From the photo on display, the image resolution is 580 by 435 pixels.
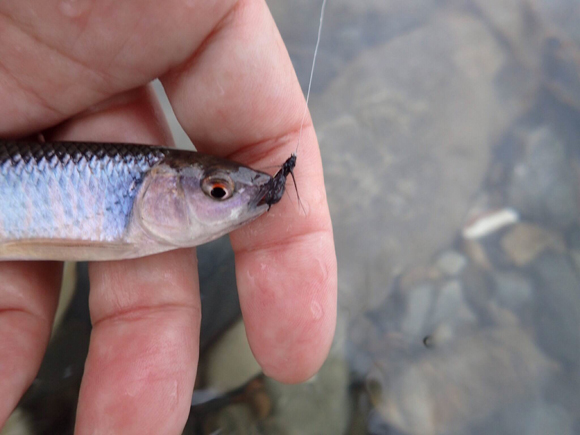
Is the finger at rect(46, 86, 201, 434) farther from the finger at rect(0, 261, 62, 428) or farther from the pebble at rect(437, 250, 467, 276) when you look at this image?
the pebble at rect(437, 250, 467, 276)

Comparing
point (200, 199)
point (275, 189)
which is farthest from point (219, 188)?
point (275, 189)

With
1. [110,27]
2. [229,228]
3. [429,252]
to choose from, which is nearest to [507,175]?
[429,252]

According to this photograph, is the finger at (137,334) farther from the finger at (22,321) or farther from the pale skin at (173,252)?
the finger at (22,321)

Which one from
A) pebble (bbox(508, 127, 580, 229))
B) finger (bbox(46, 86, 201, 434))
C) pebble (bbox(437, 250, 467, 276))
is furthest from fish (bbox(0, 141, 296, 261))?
pebble (bbox(508, 127, 580, 229))

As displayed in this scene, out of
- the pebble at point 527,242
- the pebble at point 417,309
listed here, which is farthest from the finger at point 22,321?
the pebble at point 527,242

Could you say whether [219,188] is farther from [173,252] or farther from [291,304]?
[291,304]
